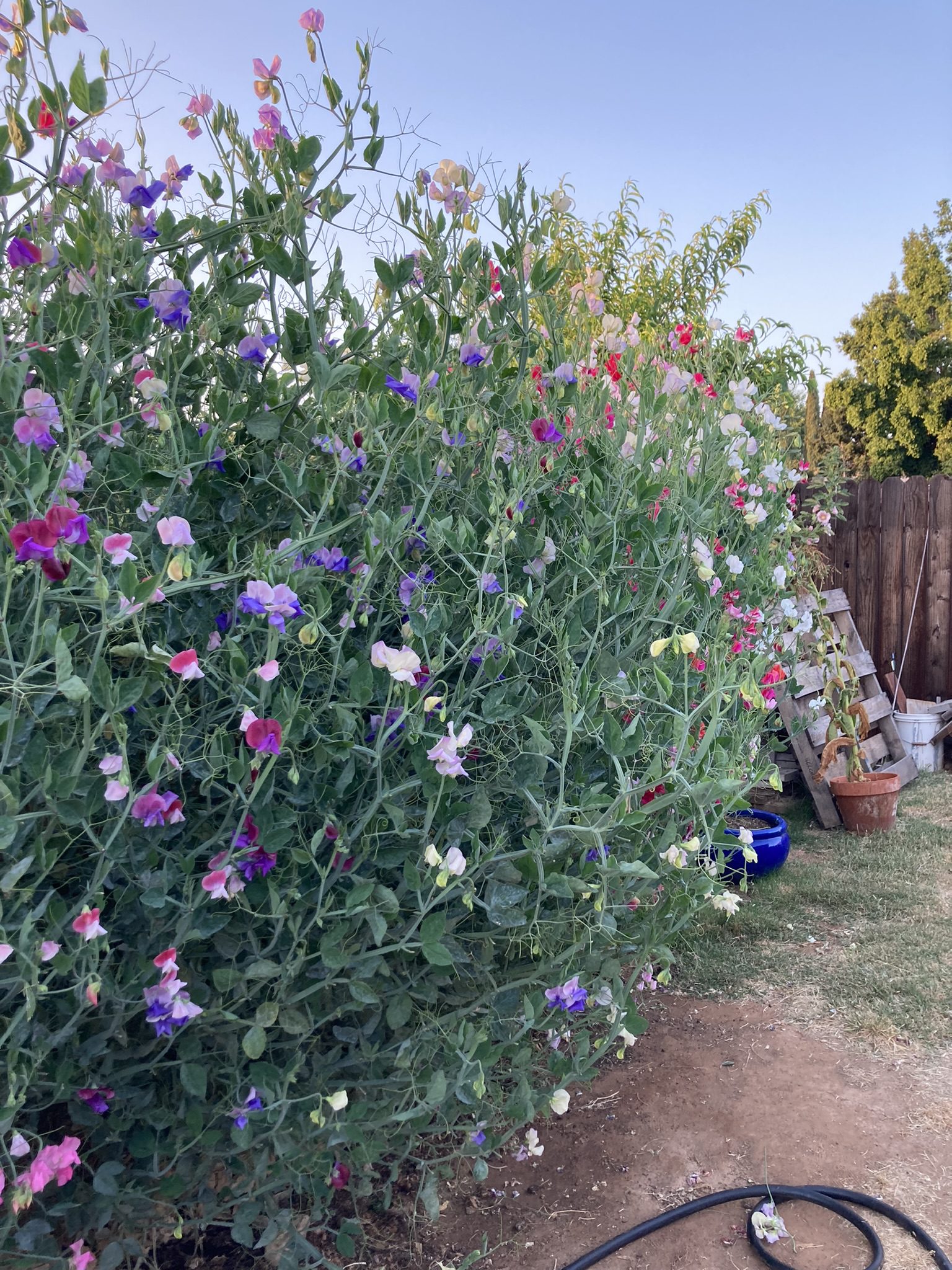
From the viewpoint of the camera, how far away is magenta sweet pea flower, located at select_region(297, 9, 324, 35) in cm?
126

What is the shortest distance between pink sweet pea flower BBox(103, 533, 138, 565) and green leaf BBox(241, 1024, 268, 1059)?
2.19 feet

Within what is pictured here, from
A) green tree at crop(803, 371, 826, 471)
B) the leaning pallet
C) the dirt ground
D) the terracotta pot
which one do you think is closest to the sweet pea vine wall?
the dirt ground

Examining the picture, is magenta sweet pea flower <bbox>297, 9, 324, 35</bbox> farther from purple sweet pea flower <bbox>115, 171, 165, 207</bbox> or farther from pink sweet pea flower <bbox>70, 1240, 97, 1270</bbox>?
pink sweet pea flower <bbox>70, 1240, 97, 1270</bbox>

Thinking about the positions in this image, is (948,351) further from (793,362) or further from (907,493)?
(793,362)

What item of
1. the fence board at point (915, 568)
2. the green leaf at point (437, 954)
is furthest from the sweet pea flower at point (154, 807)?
the fence board at point (915, 568)

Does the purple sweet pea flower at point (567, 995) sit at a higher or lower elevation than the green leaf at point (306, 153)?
lower

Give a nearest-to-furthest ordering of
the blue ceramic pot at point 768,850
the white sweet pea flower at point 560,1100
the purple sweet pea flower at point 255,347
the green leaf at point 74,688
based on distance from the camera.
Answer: the green leaf at point 74,688
the purple sweet pea flower at point 255,347
the white sweet pea flower at point 560,1100
the blue ceramic pot at point 768,850

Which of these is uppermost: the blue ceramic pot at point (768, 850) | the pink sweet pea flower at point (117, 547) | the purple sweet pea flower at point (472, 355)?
the purple sweet pea flower at point (472, 355)

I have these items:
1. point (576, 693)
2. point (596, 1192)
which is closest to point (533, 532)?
point (576, 693)

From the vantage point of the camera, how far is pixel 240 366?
1399mm

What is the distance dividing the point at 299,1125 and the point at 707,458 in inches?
63.9

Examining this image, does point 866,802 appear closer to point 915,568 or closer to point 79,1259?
point 915,568

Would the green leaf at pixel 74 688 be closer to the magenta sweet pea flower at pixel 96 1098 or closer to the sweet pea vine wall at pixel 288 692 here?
the sweet pea vine wall at pixel 288 692

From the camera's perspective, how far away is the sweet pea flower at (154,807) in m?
1.13
